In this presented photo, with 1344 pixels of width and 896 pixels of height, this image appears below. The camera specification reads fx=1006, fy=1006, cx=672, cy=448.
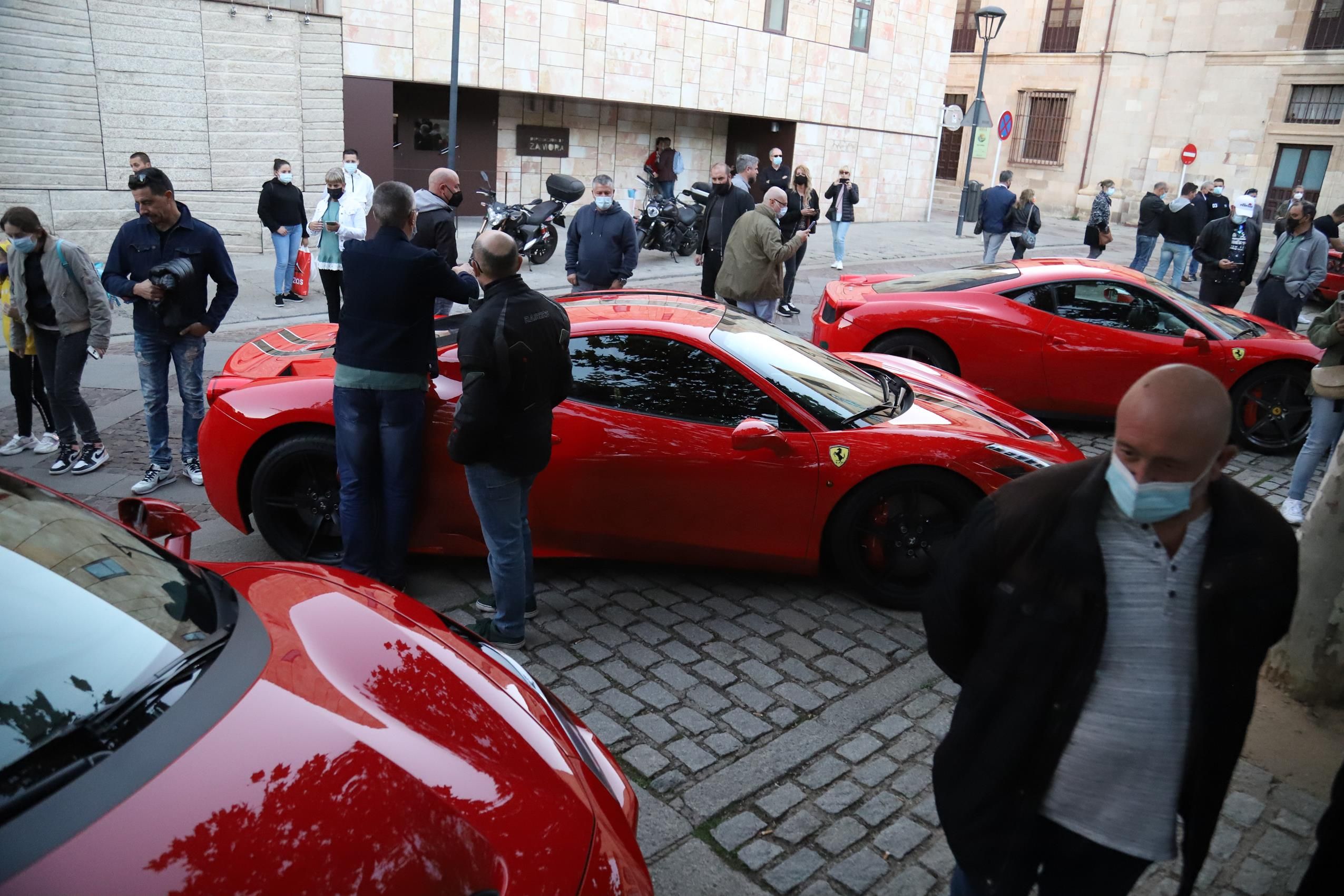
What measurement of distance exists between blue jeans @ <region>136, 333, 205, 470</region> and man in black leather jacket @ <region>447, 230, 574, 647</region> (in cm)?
276

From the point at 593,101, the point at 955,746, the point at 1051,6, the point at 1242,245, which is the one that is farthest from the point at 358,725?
the point at 1051,6

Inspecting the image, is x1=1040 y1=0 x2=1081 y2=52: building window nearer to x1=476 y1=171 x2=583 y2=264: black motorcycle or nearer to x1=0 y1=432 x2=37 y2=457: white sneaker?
x1=476 y1=171 x2=583 y2=264: black motorcycle

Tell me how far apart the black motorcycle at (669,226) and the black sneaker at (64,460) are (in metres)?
10.7

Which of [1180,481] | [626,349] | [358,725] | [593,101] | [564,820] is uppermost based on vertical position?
[593,101]

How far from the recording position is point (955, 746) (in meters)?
2.21

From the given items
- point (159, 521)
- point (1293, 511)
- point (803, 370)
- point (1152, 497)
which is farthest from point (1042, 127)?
point (1152, 497)

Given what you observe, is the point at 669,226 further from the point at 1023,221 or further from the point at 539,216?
the point at 1023,221

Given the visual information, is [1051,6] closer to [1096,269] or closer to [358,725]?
[1096,269]

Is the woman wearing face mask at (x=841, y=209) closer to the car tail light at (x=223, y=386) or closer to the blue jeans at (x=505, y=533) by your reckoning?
the car tail light at (x=223, y=386)

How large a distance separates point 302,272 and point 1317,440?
10568 mm

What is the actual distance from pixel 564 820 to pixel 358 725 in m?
0.51

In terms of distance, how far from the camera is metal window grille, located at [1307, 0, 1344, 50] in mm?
29125

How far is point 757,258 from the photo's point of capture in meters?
8.91

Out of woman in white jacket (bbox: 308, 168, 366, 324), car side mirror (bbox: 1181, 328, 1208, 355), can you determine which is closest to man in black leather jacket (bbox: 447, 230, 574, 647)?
car side mirror (bbox: 1181, 328, 1208, 355)
